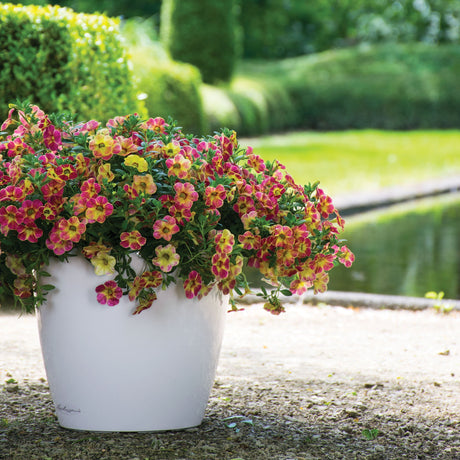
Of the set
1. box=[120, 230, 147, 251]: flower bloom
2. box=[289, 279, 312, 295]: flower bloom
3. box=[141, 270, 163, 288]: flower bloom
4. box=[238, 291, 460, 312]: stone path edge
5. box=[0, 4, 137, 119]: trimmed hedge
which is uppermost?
box=[0, 4, 137, 119]: trimmed hedge

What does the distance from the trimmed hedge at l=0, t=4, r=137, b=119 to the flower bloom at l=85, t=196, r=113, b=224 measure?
9.51ft

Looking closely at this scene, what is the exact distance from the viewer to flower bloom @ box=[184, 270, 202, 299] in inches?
114

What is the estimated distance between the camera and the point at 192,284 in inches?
115

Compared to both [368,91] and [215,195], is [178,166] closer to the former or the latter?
[215,195]

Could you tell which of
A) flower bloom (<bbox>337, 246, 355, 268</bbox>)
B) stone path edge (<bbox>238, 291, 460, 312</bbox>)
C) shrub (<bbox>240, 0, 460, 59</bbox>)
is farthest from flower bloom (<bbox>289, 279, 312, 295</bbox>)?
shrub (<bbox>240, 0, 460, 59</bbox>)

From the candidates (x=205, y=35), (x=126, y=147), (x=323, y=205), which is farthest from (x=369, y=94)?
(x=126, y=147)

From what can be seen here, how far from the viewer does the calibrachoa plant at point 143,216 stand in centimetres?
286

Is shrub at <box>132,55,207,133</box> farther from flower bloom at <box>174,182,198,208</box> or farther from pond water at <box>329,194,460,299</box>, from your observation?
flower bloom at <box>174,182,198,208</box>

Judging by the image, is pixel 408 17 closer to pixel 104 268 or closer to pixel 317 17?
pixel 317 17

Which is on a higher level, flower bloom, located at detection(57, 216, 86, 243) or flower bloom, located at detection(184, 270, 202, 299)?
flower bloom, located at detection(57, 216, 86, 243)

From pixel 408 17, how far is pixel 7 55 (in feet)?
95.1

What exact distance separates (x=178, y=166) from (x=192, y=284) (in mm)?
427

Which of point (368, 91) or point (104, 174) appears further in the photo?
point (368, 91)

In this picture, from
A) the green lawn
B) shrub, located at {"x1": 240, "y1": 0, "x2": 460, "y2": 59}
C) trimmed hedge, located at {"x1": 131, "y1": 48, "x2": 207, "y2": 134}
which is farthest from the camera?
shrub, located at {"x1": 240, "y1": 0, "x2": 460, "y2": 59}
